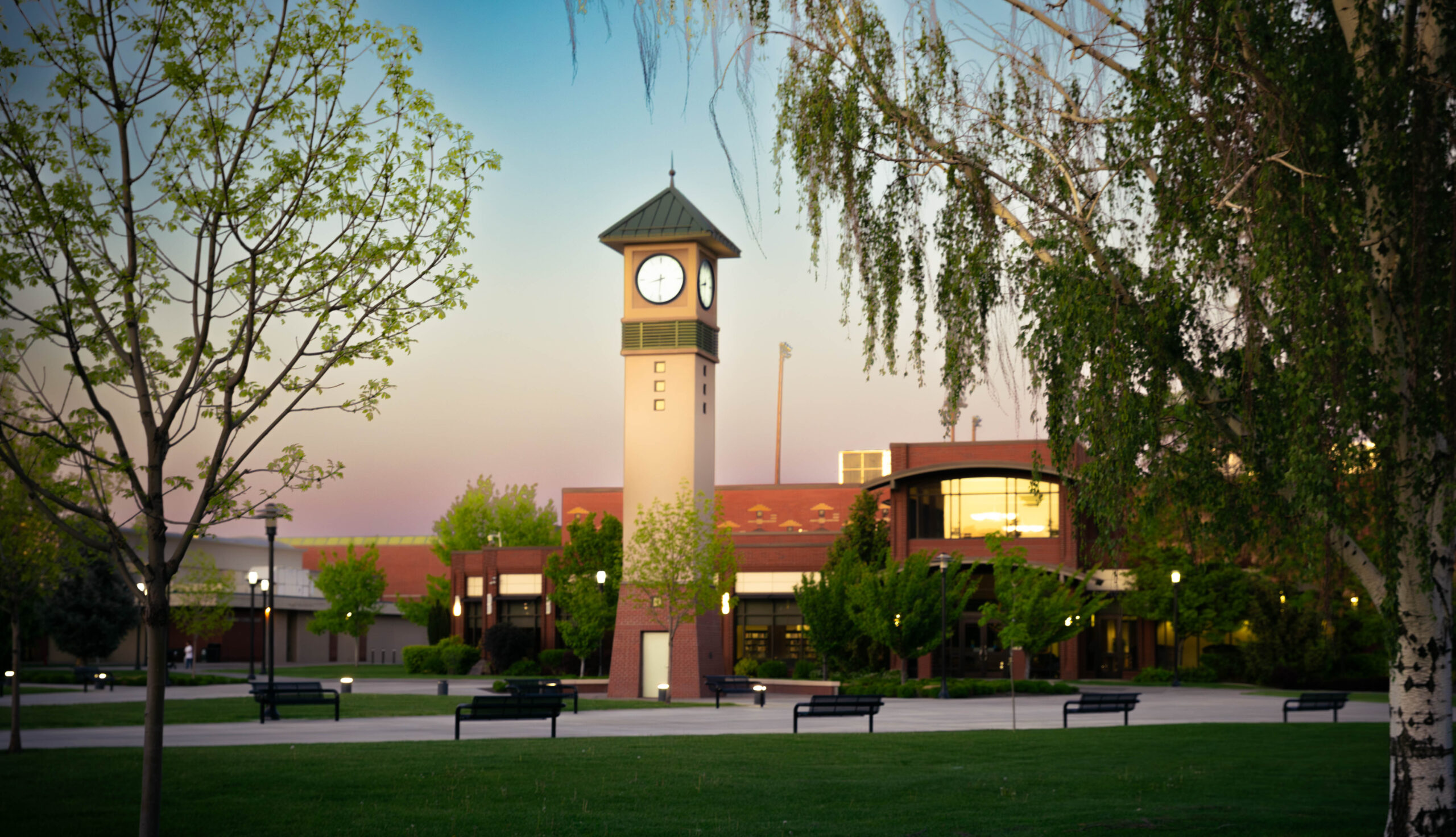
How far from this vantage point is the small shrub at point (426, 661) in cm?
5984

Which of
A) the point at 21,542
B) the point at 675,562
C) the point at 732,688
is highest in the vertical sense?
the point at 21,542

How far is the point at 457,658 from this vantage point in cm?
5912

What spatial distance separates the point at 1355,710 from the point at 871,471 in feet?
199

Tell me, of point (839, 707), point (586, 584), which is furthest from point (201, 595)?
point (839, 707)

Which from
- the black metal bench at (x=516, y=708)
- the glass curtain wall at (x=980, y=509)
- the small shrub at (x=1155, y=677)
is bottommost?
the small shrub at (x=1155, y=677)

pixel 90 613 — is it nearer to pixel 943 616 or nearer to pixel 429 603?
pixel 429 603

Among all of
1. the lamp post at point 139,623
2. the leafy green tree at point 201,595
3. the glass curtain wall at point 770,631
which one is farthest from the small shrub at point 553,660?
the lamp post at point 139,623

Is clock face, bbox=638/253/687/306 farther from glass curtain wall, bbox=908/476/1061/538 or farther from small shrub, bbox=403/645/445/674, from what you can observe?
small shrub, bbox=403/645/445/674

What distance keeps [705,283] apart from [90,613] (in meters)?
36.5

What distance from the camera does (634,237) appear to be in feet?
143

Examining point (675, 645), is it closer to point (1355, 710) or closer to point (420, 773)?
point (1355, 710)

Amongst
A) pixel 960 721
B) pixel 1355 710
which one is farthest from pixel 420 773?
pixel 1355 710

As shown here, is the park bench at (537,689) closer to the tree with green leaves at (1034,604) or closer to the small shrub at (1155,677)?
the tree with green leaves at (1034,604)

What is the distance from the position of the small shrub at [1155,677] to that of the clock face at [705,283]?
23.5 metres
